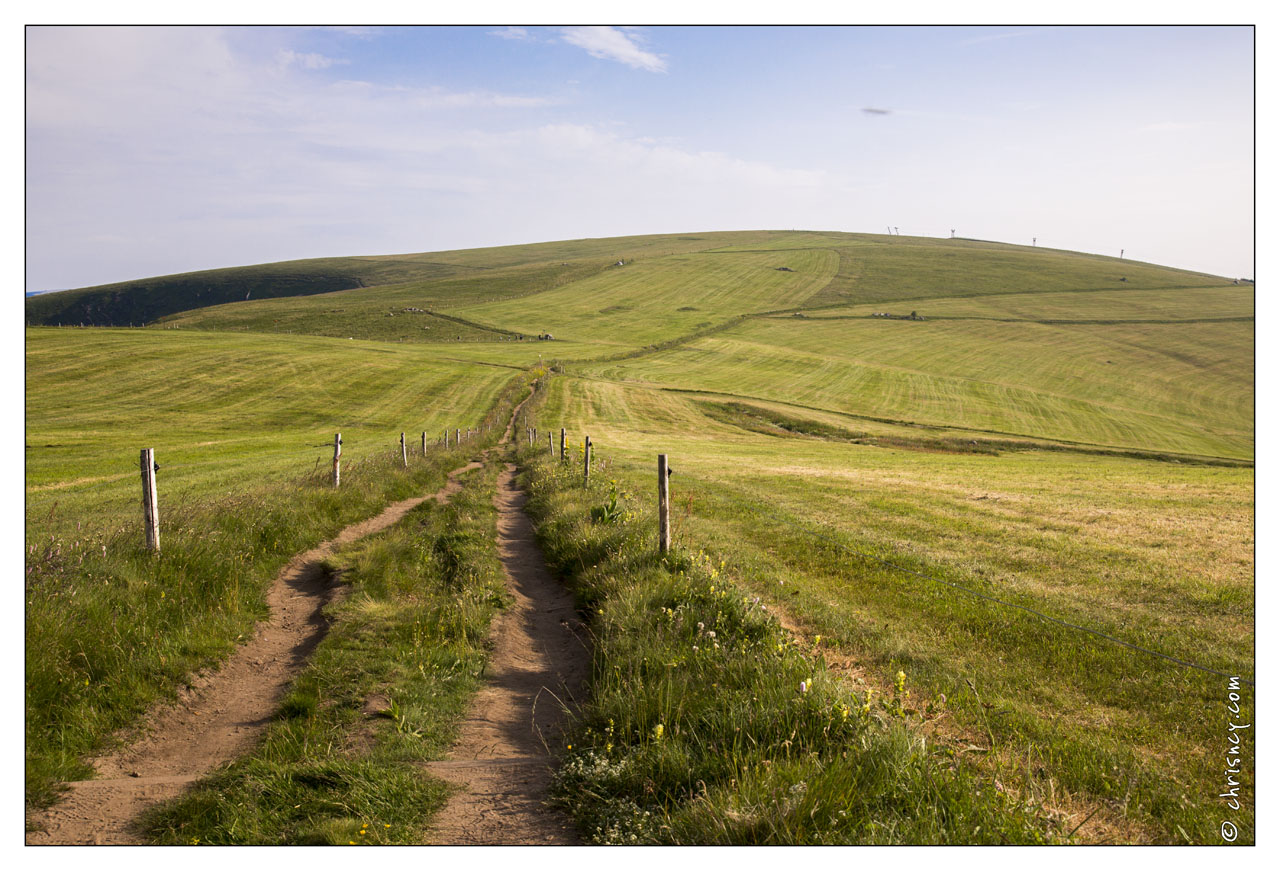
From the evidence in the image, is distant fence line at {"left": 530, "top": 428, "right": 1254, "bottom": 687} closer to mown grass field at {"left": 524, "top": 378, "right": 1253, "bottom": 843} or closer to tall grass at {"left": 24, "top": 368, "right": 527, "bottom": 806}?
mown grass field at {"left": 524, "top": 378, "right": 1253, "bottom": 843}

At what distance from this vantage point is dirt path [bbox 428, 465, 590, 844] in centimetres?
448

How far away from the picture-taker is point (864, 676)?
23.0 feet

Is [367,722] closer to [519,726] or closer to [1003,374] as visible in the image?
[519,726]

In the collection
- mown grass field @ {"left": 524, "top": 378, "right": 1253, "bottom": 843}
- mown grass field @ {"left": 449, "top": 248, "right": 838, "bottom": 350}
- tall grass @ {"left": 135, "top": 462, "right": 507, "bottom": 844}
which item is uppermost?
mown grass field @ {"left": 449, "top": 248, "right": 838, "bottom": 350}

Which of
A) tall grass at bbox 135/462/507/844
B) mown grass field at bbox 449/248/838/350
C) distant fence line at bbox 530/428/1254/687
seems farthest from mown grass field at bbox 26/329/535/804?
mown grass field at bbox 449/248/838/350

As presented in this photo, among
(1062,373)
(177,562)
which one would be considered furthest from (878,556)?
(1062,373)

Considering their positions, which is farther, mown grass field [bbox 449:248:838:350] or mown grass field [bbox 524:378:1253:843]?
mown grass field [bbox 449:248:838:350]

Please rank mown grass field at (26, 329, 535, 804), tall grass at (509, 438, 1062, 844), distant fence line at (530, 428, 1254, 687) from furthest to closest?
distant fence line at (530, 428, 1254, 687) < mown grass field at (26, 329, 535, 804) < tall grass at (509, 438, 1062, 844)

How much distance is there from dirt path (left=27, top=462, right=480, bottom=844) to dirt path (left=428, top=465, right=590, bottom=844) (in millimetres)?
1976

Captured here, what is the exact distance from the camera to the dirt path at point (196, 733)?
4.60 meters

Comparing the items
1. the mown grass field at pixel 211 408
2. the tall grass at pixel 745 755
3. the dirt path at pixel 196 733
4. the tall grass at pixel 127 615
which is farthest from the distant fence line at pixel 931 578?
the mown grass field at pixel 211 408

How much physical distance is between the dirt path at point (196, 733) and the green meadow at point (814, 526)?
11.1 inches

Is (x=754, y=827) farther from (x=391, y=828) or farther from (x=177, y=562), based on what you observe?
(x=177, y=562)

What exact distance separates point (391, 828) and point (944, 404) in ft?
204
